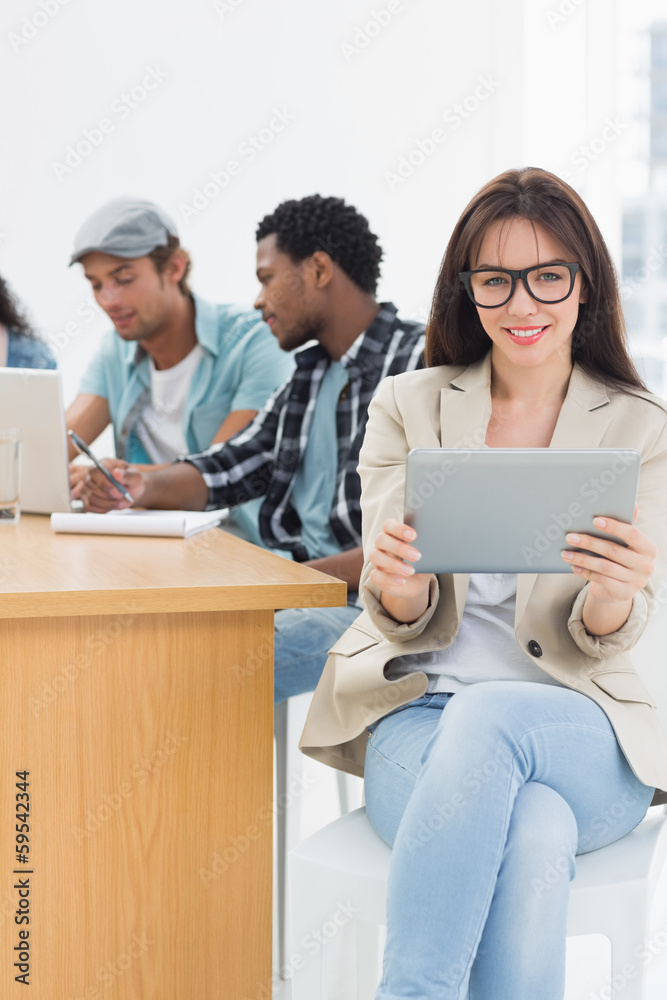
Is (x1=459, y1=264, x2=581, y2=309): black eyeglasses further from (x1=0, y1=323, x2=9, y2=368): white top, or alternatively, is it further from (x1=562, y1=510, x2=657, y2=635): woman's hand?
(x1=0, y1=323, x2=9, y2=368): white top

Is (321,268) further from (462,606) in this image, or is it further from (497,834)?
(497,834)

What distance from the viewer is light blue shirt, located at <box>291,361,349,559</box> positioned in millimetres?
2061

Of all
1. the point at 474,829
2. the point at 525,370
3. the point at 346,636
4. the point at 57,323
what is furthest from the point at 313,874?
the point at 57,323

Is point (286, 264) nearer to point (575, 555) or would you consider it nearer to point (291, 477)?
point (291, 477)

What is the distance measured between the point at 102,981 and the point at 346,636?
0.53m

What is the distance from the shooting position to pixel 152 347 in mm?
2773

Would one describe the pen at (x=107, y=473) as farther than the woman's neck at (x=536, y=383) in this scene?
Yes

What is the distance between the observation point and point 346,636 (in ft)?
4.19

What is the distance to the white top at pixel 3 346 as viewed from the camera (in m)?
2.70

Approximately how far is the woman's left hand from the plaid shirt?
906 millimetres

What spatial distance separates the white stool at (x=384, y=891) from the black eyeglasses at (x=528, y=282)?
2.15ft

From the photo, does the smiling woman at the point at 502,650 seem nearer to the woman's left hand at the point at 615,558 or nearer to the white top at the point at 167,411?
the woman's left hand at the point at 615,558

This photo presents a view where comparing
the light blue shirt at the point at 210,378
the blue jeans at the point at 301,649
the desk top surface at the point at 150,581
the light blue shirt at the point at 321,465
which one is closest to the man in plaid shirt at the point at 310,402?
the light blue shirt at the point at 321,465

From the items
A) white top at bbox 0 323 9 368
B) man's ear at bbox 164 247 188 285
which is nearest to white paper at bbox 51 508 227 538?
white top at bbox 0 323 9 368
